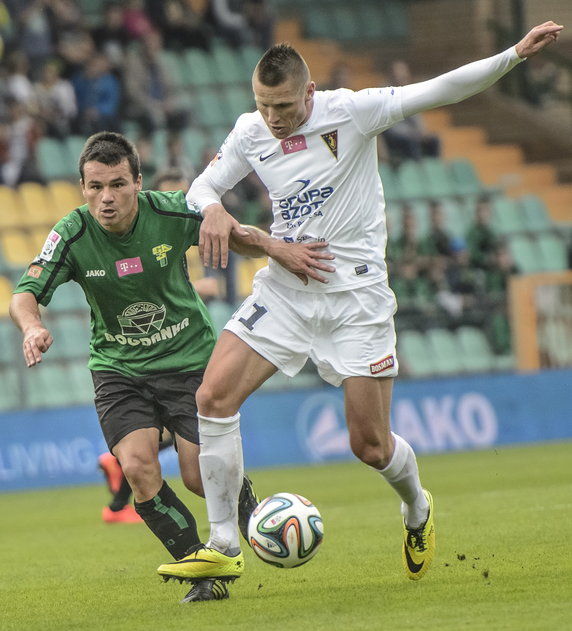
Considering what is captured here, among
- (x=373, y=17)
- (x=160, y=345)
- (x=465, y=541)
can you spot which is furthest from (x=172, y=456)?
(x=373, y=17)

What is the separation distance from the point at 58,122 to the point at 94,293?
40.0 feet

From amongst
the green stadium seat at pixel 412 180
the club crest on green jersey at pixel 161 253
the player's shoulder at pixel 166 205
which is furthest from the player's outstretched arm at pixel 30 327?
the green stadium seat at pixel 412 180

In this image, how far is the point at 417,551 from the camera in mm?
6445

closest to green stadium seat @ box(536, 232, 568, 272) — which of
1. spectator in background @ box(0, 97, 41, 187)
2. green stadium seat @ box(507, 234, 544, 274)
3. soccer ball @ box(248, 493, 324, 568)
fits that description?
green stadium seat @ box(507, 234, 544, 274)

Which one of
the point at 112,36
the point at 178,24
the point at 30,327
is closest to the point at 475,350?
the point at 112,36

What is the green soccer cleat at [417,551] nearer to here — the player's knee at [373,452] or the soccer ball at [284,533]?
the player's knee at [373,452]

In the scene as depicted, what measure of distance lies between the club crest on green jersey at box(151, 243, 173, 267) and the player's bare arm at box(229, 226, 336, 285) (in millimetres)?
345

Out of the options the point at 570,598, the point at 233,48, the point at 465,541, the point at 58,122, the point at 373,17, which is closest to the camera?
the point at 570,598

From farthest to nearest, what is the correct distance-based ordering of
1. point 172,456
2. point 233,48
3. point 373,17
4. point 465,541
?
point 373,17 < point 233,48 < point 172,456 < point 465,541

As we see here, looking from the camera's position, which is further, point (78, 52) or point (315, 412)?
point (78, 52)

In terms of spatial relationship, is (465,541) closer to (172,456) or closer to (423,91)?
(423,91)

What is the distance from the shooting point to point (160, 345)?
21.6 ft

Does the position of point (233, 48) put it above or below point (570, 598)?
above

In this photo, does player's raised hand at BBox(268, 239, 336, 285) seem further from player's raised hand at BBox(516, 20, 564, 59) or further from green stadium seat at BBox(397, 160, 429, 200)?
green stadium seat at BBox(397, 160, 429, 200)
